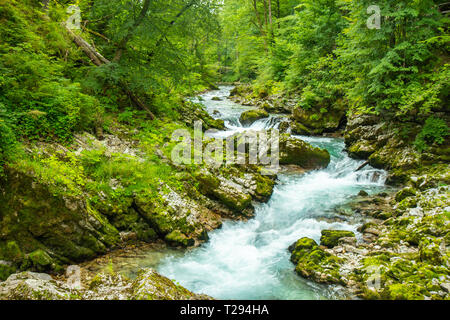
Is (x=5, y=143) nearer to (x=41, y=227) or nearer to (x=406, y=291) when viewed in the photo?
(x=41, y=227)

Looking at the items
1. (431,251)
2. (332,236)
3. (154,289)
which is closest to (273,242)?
(332,236)

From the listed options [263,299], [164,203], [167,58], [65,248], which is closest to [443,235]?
[263,299]

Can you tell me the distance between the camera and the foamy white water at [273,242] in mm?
5266

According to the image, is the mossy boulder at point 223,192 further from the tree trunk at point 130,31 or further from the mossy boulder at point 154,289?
the tree trunk at point 130,31

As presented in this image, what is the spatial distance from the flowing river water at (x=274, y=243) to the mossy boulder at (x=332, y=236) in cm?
33

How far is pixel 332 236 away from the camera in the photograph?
6430 millimetres

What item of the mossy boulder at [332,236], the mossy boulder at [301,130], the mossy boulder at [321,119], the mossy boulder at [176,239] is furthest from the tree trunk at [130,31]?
the mossy boulder at [321,119]

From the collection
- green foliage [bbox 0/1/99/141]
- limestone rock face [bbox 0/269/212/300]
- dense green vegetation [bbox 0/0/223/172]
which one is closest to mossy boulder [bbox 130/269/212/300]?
limestone rock face [bbox 0/269/212/300]

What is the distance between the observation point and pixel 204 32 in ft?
30.9

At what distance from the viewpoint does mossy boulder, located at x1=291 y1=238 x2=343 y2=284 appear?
521 cm

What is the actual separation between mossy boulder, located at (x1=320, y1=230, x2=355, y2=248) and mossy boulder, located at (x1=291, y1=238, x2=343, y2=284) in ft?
1.37

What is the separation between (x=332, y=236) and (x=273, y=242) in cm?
151

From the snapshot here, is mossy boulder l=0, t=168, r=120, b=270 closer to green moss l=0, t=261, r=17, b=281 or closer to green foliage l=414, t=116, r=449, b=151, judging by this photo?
green moss l=0, t=261, r=17, b=281
